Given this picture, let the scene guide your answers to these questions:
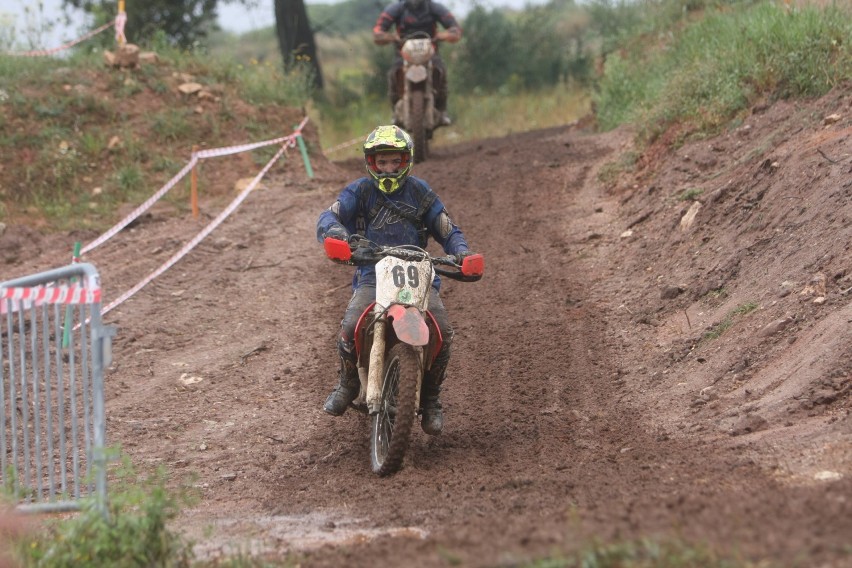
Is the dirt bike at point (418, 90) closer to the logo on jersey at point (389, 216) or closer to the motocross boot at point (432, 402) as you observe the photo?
the logo on jersey at point (389, 216)

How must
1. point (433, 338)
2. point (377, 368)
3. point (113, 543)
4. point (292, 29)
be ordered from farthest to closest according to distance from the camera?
1. point (292, 29)
2. point (433, 338)
3. point (377, 368)
4. point (113, 543)

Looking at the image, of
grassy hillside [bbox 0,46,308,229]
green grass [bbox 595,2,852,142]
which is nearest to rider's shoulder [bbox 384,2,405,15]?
grassy hillside [bbox 0,46,308,229]

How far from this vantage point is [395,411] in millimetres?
6531

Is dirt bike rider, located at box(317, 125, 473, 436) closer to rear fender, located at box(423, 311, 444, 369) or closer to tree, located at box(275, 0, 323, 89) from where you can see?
rear fender, located at box(423, 311, 444, 369)

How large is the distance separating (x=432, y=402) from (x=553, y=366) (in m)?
1.73

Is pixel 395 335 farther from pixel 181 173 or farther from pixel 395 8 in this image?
pixel 395 8

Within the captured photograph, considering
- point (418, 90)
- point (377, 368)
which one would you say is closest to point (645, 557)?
point (377, 368)

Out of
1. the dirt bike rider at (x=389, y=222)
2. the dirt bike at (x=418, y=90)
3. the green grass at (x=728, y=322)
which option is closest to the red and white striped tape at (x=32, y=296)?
the dirt bike rider at (x=389, y=222)

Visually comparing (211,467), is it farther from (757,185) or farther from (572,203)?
(572,203)

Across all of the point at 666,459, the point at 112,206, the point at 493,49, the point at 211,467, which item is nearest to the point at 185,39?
the point at 493,49

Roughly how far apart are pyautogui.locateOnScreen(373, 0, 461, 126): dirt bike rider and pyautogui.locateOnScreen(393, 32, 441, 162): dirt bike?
185mm

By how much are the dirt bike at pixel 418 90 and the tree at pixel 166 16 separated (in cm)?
842

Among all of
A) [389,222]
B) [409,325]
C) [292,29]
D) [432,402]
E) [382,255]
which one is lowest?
[432,402]

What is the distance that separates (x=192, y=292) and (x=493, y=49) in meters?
17.2
